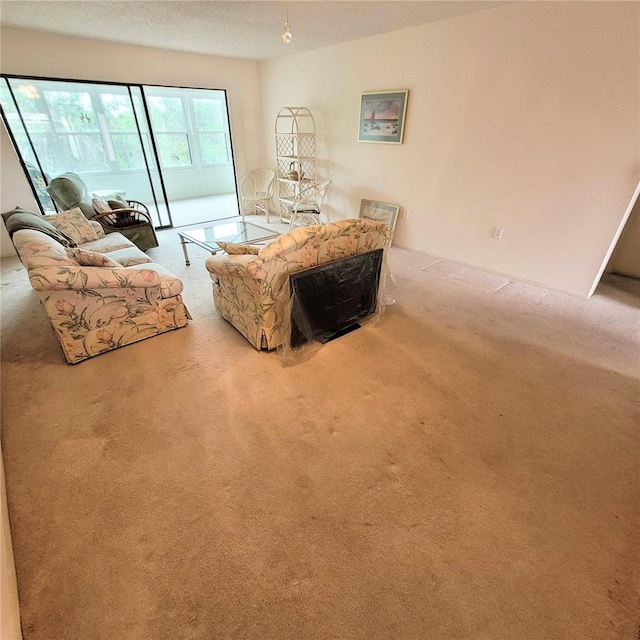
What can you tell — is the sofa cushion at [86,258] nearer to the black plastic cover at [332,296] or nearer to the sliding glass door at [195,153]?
the black plastic cover at [332,296]

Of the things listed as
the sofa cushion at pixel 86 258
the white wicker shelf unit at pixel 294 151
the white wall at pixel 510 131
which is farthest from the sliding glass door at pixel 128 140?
the sofa cushion at pixel 86 258

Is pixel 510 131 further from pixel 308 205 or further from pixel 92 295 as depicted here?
pixel 92 295

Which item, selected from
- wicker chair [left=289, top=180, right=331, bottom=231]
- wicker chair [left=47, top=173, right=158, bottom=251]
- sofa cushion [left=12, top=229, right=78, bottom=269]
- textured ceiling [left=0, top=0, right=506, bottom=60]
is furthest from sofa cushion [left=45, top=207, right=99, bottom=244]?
wicker chair [left=289, top=180, right=331, bottom=231]

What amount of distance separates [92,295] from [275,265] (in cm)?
121

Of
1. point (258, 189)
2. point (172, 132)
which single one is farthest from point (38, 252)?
point (172, 132)

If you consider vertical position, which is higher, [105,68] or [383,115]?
[105,68]

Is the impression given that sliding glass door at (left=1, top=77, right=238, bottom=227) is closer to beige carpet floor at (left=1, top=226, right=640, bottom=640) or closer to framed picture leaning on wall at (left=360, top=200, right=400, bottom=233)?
framed picture leaning on wall at (left=360, top=200, right=400, bottom=233)

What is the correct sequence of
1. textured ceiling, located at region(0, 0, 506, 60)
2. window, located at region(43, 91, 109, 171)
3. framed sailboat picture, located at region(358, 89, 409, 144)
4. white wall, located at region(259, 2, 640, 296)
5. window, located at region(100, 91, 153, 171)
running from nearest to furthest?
white wall, located at region(259, 2, 640, 296)
textured ceiling, located at region(0, 0, 506, 60)
framed sailboat picture, located at region(358, 89, 409, 144)
window, located at region(43, 91, 109, 171)
window, located at region(100, 91, 153, 171)

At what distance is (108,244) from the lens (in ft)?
10.2

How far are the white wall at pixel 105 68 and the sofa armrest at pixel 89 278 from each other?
303 cm

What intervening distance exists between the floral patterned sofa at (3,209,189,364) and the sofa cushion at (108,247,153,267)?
27 cm

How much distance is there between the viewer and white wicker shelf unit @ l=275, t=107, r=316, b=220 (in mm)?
4683

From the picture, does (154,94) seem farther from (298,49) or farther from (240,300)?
(240,300)

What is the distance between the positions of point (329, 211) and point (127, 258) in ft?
10.0
